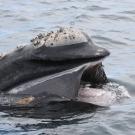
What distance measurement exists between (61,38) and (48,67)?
1.08ft

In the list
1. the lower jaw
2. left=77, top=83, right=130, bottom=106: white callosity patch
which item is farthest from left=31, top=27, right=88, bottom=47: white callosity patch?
left=77, top=83, right=130, bottom=106: white callosity patch

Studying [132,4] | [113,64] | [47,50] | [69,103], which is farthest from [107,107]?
[132,4]

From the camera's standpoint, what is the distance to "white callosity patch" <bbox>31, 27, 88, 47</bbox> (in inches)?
237

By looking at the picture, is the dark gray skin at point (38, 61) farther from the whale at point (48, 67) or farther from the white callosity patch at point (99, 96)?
the white callosity patch at point (99, 96)

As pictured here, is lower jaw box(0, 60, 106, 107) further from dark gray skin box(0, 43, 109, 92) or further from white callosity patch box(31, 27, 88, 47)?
white callosity patch box(31, 27, 88, 47)

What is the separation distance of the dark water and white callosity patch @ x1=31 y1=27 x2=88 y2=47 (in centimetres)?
64

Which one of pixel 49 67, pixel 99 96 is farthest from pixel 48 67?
pixel 99 96

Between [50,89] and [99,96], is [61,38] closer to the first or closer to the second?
[50,89]

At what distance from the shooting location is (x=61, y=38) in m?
6.07

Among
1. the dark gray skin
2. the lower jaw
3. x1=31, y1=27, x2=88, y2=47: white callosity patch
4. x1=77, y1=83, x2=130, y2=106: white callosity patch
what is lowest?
x1=77, y1=83, x2=130, y2=106: white callosity patch

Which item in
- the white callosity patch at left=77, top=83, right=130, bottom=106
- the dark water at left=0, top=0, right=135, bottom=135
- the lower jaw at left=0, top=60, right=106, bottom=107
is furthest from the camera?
the white callosity patch at left=77, top=83, right=130, bottom=106

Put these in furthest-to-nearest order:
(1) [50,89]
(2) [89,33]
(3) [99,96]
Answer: (2) [89,33] < (3) [99,96] < (1) [50,89]

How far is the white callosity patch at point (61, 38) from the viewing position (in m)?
6.03

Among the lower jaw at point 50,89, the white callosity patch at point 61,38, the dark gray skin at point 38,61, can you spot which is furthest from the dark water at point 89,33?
the white callosity patch at point 61,38
